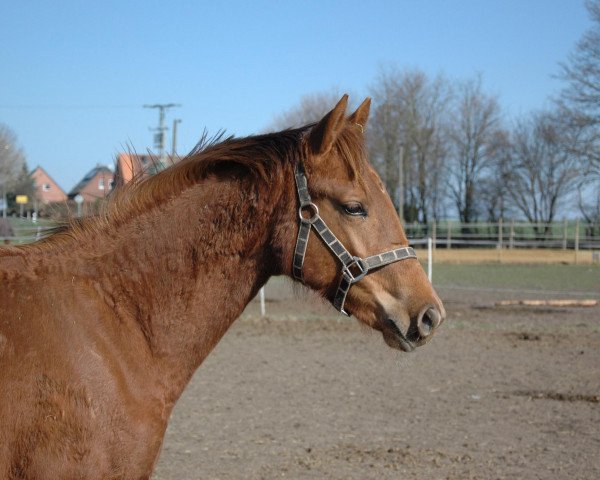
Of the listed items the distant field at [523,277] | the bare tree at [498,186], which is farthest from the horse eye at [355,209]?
the bare tree at [498,186]

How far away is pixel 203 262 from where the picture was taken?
9.39 ft

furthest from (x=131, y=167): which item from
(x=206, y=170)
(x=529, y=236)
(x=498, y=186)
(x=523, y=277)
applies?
(x=498, y=186)

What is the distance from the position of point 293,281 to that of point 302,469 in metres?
2.72

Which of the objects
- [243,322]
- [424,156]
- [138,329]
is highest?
[424,156]

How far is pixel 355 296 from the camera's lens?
290 cm

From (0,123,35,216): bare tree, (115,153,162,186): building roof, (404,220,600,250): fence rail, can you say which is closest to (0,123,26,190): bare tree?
(0,123,35,216): bare tree

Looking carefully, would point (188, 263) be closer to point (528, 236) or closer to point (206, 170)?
point (206, 170)

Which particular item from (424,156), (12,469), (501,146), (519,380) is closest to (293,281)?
(12,469)

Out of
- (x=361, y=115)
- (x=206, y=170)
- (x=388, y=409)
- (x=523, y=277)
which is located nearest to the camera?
(x=206, y=170)

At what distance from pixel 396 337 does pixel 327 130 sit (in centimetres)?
89

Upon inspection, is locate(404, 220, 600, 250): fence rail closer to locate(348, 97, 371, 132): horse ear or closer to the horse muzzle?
locate(348, 97, 371, 132): horse ear

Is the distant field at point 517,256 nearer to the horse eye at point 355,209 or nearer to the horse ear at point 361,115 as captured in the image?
the horse ear at point 361,115

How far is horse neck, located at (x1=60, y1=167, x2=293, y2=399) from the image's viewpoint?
9.10 ft

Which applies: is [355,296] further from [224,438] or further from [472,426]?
[472,426]
